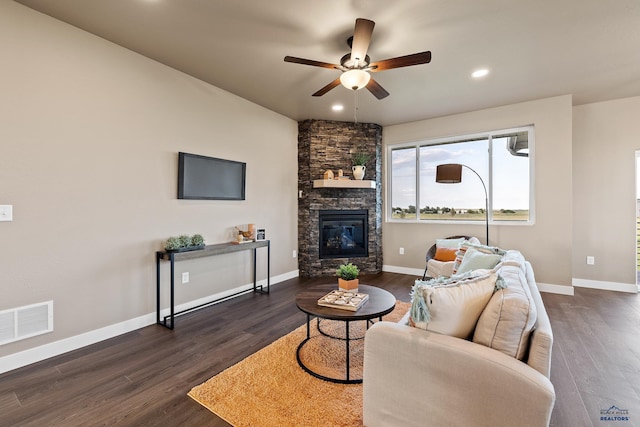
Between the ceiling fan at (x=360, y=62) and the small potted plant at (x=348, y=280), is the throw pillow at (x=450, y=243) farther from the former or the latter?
the ceiling fan at (x=360, y=62)

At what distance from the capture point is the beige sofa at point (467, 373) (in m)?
1.16

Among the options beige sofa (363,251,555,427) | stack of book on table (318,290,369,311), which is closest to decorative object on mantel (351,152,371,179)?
stack of book on table (318,290,369,311)

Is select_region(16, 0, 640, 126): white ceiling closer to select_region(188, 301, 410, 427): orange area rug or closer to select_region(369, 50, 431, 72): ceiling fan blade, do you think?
select_region(369, 50, 431, 72): ceiling fan blade

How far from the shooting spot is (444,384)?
131 cm

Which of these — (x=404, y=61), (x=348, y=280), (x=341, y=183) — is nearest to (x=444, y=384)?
(x=348, y=280)

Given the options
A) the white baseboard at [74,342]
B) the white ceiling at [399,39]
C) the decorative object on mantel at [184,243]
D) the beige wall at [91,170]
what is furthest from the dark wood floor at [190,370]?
the white ceiling at [399,39]

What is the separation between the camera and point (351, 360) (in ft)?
7.52

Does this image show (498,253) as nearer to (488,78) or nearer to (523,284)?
(523,284)

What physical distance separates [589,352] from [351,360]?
2.05 m

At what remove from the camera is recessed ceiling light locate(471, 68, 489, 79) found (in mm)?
3223

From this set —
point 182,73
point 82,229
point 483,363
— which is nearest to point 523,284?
point 483,363

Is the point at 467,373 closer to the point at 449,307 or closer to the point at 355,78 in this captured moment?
the point at 449,307

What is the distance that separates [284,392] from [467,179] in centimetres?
438

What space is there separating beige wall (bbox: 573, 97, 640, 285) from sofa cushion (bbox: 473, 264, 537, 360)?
4.27 metres
